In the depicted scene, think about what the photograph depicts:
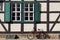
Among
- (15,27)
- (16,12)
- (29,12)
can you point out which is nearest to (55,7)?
(29,12)

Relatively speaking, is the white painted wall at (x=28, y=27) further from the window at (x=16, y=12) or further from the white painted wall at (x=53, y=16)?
the white painted wall at (x=53, y=16)

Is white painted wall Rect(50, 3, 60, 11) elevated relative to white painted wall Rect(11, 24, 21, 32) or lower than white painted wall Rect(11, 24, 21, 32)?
elevated

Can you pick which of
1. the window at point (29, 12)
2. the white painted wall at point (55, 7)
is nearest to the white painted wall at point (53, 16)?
the white painted wall at point (55, 7)

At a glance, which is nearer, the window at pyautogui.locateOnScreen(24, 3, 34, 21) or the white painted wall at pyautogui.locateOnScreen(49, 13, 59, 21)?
the white painted wall at pyautogui.locateOnScreen(49, 13, 59, 21)

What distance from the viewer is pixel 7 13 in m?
11.1

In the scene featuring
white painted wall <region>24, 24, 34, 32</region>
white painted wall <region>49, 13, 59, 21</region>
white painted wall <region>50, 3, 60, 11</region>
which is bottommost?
white painted wall <region>24, 24, 34, 32</region>

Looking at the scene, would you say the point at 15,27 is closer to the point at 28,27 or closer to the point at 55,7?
the point at 28,27

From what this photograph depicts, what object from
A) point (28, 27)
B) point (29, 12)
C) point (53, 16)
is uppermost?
point (29, 12)

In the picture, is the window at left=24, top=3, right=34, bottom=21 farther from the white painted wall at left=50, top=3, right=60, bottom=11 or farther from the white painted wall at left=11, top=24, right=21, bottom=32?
the white painted wall at left=50, top=3, right=60, bottom=11

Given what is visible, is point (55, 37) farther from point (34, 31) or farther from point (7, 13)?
point (7, 13)

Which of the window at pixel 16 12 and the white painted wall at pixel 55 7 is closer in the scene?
the white painted wall at pixel 55 7

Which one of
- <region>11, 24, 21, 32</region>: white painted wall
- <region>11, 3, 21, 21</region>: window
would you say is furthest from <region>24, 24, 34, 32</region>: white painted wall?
<region>11, 3, 21, 21</region>: window

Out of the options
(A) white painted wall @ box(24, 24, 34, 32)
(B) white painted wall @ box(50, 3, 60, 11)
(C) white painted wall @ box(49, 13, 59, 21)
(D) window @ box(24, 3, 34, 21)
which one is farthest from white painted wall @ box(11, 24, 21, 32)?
(B) white painted wall @ box(50, 3, 60, 11)

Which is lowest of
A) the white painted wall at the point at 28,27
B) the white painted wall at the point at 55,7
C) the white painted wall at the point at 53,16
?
the white painted wall at the point at 28,27
